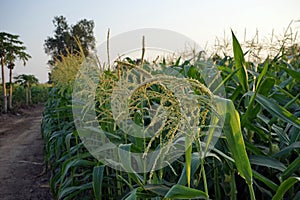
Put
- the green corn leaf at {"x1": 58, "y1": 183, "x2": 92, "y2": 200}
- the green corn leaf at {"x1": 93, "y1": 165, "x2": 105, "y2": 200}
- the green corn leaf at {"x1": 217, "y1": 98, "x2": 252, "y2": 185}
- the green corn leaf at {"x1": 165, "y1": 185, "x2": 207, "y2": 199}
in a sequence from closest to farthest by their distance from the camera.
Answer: the green corn leaf at {"x1": 217, "y1": 98, "x2": 252, "y2": 185}, the green corn leaf at {"x1": 165, "y1": 185, "x2": 207, "y2": 199}, the green corn leaf at {"x1": 93, "y1": 165, "x2": 105, "y2": 200}, the green corn leaf at {"x1": 58, "y1": 183, "x2": 92, "y2": 200}

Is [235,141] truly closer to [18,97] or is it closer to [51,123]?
[51,123]

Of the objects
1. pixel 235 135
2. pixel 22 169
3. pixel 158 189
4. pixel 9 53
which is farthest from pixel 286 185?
pixel 9 53

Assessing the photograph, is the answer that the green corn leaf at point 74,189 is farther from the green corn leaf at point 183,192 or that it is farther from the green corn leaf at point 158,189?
the green corn leaf at point 183,192

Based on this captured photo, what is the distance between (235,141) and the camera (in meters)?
0.56

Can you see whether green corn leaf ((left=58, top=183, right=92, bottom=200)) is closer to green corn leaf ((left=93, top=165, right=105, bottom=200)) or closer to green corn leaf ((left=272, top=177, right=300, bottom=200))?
A: green corn leaf ((left=93, top=165, right=105, bottom=200))

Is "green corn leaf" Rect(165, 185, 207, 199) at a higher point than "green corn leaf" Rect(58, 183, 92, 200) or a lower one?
higher

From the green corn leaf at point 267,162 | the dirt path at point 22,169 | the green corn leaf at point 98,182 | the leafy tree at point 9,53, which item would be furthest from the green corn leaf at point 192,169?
the leafy tree at point 9,53

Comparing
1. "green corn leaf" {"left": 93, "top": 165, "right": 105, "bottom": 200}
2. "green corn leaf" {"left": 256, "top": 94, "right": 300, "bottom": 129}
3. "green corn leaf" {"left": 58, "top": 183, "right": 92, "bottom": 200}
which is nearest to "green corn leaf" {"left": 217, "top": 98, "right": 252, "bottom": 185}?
"green corn leaf" {"left": 256, "top": 94, "right": 300, "bottom": 129}

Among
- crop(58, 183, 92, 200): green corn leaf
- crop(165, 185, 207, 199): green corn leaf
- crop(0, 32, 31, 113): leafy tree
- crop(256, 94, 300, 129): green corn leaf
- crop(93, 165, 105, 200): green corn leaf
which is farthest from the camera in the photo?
crop(0, 32, 31, 113): leafy tree

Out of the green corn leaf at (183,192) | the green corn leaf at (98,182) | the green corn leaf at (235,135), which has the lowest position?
Result: the green corn leaf at (98,182)

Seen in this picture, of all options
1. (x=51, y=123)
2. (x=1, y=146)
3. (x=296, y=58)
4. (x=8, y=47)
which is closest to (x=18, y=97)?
(x=8, y=47)

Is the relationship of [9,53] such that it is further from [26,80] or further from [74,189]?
[74,189]

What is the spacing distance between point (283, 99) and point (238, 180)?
35 cm

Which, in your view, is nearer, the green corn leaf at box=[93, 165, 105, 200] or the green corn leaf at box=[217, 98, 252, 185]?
the green corn leaf at box=[217, 98, 252, 185]
